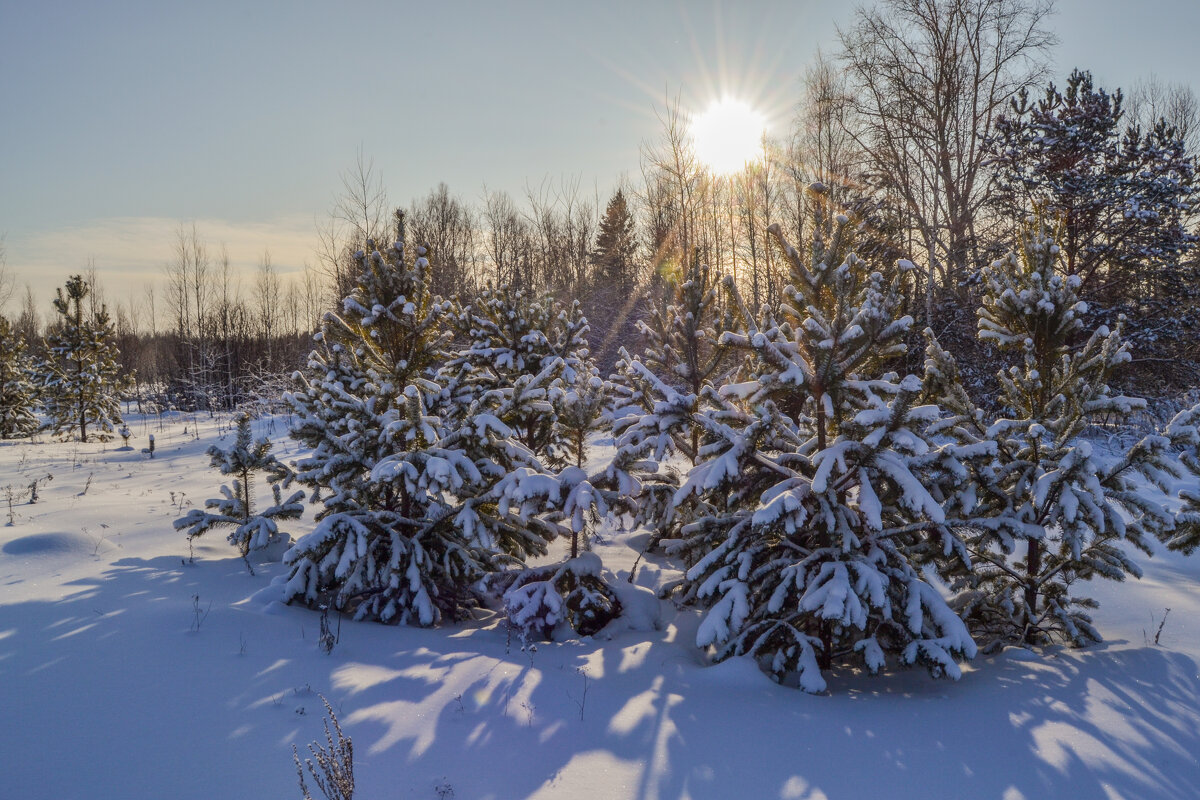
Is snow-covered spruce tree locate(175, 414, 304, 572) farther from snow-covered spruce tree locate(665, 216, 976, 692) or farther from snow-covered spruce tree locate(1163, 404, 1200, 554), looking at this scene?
snow-covered spruce tree locate(1163, 404, 1200, 554)

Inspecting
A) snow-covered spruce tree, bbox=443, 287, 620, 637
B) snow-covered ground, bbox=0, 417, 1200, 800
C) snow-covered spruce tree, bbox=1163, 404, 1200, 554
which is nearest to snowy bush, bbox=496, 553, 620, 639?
snow-covered spruce tree, bbox=443, 287, 620, 637

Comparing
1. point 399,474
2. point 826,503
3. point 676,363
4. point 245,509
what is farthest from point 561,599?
point 245,509

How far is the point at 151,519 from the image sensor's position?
8953 mm

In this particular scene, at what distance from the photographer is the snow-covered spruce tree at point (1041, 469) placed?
5051mm

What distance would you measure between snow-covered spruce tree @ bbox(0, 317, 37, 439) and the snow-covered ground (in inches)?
822

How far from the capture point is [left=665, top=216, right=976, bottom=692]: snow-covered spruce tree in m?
4.62

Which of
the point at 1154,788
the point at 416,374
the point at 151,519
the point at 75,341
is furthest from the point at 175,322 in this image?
the point at 1154,788

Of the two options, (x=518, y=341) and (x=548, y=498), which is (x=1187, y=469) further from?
(x=518, y=341)

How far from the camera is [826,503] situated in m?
5.00

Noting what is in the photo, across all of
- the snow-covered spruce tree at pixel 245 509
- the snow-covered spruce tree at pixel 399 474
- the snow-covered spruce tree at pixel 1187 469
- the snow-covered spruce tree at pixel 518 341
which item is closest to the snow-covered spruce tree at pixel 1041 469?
the snow-covered spruce tree at pixel 1187 469

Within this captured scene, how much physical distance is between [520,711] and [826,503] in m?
2.83

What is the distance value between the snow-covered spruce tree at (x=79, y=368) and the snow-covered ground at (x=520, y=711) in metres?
19.3

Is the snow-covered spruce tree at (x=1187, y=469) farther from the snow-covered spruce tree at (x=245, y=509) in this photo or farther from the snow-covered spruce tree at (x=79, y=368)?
the snow-covered spruce tree at (x=79, y=368)

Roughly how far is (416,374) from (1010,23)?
22688 millimetres
